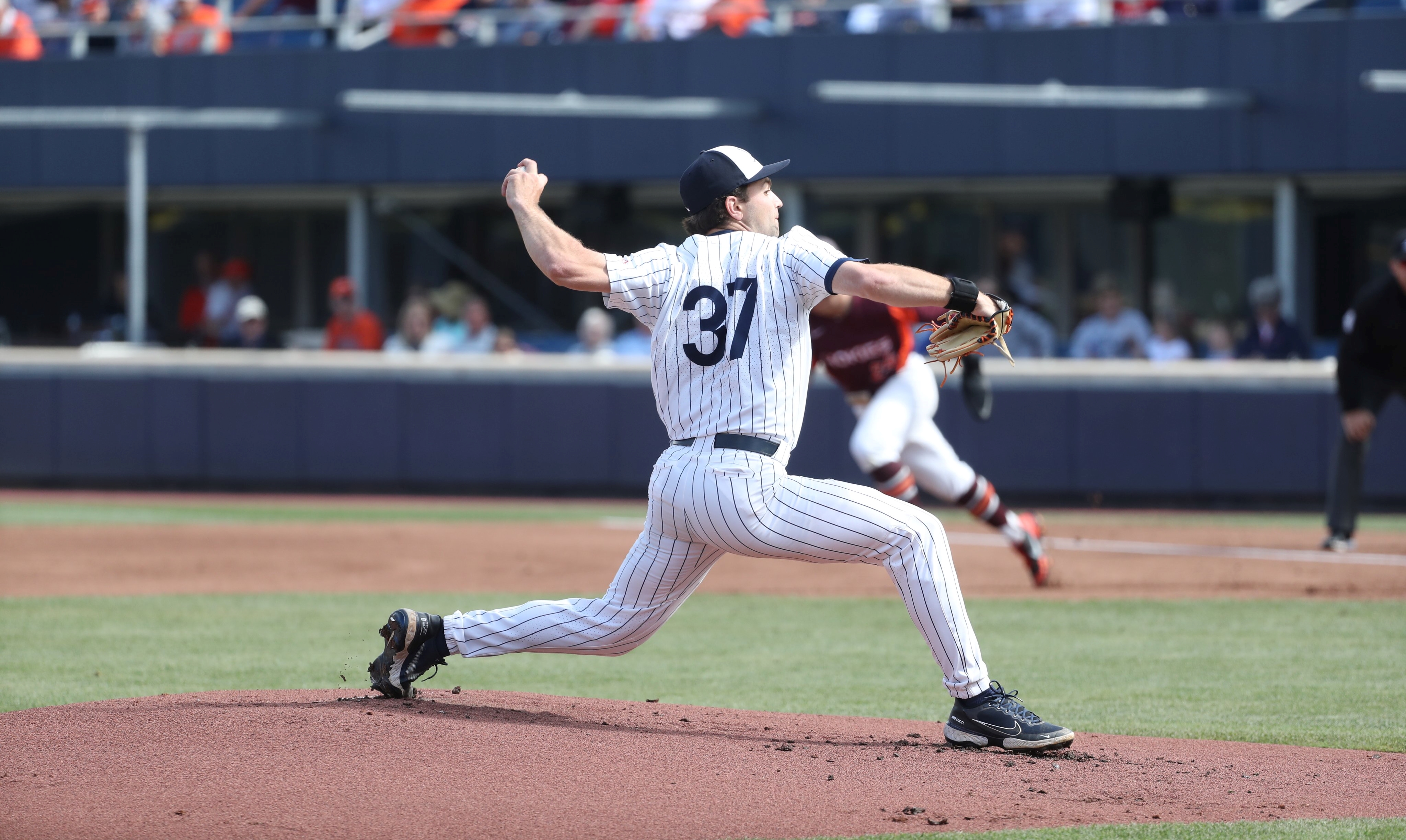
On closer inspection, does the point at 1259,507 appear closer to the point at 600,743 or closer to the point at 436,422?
the point at 436,422

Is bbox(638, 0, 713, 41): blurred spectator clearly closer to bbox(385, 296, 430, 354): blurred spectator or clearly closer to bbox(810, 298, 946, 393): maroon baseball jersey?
bbox(385, 296, 430, 354): blurred spectator

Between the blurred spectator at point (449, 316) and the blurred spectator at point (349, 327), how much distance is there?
0.59 m

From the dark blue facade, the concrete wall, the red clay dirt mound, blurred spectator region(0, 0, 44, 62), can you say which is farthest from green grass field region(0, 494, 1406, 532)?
the red clay dirt mound

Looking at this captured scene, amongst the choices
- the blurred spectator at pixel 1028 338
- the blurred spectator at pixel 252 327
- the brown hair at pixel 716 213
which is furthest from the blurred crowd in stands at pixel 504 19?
the brown hair at pixel 716 213

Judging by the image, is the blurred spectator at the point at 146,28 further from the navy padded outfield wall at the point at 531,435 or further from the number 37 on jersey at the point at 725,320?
the number 37 on jersey at the point at 725,320

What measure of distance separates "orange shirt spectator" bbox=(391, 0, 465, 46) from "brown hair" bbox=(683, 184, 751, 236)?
1419 cm

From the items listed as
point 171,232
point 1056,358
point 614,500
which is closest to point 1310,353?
point 1056,358

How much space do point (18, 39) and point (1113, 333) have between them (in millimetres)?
13496

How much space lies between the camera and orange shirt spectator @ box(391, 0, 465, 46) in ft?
60.0

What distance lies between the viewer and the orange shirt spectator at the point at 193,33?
1911 centimetres

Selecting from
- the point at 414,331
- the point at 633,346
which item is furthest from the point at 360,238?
the point at 633,346

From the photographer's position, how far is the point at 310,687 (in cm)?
588

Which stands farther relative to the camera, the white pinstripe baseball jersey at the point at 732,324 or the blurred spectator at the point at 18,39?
the blurred spectator at the point at 18,39

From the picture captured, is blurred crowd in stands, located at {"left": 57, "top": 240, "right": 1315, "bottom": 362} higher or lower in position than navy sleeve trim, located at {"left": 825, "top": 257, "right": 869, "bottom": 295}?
lower
